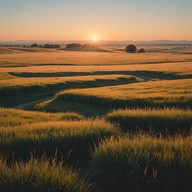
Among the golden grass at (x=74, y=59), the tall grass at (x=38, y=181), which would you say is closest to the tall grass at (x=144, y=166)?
the tall grass at (x=38, y=181)

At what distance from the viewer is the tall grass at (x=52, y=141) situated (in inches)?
463

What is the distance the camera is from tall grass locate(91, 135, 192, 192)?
344 inches

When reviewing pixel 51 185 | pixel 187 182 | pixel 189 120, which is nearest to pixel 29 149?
pixel 51 185

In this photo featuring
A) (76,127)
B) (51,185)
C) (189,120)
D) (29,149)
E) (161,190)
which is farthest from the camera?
(189,120)

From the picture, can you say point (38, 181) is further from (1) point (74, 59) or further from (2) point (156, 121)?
(1) point (74, 59)

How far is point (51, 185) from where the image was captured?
25.5ft

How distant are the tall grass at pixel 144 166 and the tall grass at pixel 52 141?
1.32 m

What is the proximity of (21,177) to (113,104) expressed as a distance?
17425mm

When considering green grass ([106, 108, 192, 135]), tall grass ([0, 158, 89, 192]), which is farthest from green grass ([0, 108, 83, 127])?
tall grass ([0, 158, 89, 192])

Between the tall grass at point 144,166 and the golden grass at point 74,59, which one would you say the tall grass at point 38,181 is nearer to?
the tall grass at point 144,166

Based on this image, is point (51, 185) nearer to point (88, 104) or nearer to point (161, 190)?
point (161, 190)

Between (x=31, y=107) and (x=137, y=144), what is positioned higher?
(x=137, y=144)

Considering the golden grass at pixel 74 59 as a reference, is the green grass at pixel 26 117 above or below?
above

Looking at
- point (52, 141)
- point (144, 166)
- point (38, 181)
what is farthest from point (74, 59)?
point (38, 181)
